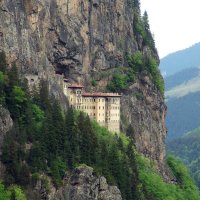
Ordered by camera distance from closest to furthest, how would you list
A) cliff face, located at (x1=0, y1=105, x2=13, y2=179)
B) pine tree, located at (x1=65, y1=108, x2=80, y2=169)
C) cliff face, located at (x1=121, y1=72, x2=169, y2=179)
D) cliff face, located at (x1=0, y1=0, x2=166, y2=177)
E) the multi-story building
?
cliff face, located at (x1=0, y1=105, x2=13, y2=179) < pine tree, located at (x1=65, y1=108, x2=80, y2=169) < cliff face, located at (x1=0, y1=0, x2=166, y2=177) < the multi-story building < cliff face, located at (x1=121, y1=72, x2=169, y2=179)

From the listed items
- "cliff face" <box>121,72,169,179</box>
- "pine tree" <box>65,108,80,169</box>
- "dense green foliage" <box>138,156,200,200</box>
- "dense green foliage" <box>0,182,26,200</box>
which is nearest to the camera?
"dense green foliage" <box>0,182,26,200</box>

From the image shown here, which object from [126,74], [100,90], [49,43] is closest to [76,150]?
[49,43]

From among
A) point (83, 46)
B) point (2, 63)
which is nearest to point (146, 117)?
point (83, 46)

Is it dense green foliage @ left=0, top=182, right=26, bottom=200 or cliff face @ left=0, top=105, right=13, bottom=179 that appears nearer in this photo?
dense green foliage @ left=0, top=182, right=26, bottom=200

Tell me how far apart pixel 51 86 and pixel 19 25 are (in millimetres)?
10294

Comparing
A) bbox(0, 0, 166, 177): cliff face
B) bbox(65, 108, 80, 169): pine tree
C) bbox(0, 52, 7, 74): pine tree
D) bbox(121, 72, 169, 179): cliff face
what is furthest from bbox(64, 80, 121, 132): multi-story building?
bbox(0, 52, 7, 74): pine tree

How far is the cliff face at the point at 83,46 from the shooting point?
110688 millimetres

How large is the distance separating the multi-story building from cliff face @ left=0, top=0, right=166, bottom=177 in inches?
187

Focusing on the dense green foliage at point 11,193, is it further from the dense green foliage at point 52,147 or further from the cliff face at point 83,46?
the cliff face at point 83,46

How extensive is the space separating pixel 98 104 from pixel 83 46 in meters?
12.3

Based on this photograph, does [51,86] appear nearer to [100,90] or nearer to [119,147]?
[119,147]

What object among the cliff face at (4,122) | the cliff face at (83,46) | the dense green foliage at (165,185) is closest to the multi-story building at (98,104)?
the cliff face at (83,46)

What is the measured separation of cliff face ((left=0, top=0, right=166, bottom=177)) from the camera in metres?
111

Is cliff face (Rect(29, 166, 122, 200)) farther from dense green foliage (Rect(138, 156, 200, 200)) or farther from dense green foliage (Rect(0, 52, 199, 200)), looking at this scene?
dense green foliage (Rect(138, 156, 200, 200))
